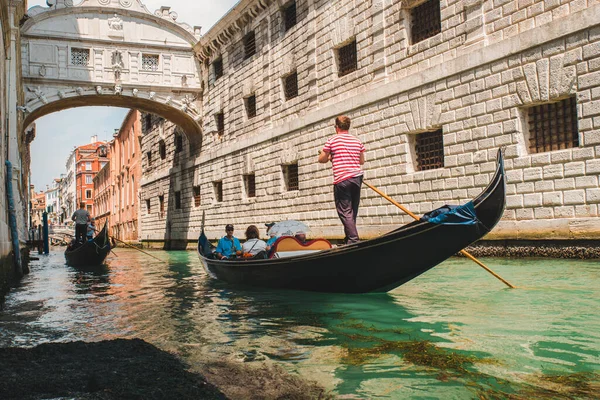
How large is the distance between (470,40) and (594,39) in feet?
6.68

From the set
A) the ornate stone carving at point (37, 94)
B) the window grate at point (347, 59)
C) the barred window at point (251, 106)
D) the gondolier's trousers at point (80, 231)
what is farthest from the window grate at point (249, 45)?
the gondolier's trousers at point (80, 231)

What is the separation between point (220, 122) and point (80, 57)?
473cm

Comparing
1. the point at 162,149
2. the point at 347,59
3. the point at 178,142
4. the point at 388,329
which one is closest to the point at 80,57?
the point at 178,142

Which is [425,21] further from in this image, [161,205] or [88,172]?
[88,172]

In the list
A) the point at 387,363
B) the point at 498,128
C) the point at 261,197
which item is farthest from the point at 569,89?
the point at 261,197

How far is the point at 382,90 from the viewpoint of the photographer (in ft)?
33.6

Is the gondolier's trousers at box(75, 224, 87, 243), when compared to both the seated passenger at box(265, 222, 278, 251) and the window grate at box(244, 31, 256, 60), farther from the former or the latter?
the seated passenger at box(265, 222, 278, 251)

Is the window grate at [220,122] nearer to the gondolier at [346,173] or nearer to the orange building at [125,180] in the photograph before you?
the orange building at [125,180]

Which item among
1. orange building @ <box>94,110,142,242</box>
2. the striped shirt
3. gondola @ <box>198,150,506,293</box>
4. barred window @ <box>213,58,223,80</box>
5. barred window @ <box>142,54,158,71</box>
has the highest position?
barred window @ <box>142,54,158,71</box>

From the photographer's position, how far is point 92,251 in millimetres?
11609

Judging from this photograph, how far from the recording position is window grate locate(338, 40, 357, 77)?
11438 mm

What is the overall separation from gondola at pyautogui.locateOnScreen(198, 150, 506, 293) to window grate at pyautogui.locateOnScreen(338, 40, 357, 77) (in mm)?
6830

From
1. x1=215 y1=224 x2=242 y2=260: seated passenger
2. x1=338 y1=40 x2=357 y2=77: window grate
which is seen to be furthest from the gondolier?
x1=338 y1=40 x2=357 y2=77: window grate

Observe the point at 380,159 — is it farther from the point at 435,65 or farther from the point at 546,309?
the point at 546,309
